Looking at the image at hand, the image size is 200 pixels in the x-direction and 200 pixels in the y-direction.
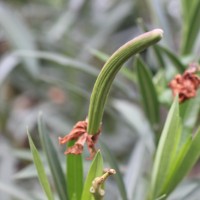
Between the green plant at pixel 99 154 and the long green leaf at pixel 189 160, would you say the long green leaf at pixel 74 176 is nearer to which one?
the green plant at pixel 99 154

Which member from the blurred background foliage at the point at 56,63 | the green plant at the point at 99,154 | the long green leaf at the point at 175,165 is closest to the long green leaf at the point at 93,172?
the green plant at the point at 99,154

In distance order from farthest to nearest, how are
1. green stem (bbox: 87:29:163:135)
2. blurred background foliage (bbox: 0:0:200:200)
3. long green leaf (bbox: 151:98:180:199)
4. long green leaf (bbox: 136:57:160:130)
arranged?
blurred background foliage (bbox: 0:0:200:200) < long green leaf (bbox: 136:57:160:130) < long green leaf (bbox: 151:98:180:199) < green stem (bbox: 87:29:163:135)

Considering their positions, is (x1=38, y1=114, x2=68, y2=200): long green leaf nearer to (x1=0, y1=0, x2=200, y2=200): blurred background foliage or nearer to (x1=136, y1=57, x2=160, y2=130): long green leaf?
(x1=136, y1=57, x2=160, y2=130): long green leaf

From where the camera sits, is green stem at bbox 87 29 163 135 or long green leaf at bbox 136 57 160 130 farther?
long green leaf at bbox 136 57 160 130

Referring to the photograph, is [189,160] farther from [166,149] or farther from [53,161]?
[53,161]

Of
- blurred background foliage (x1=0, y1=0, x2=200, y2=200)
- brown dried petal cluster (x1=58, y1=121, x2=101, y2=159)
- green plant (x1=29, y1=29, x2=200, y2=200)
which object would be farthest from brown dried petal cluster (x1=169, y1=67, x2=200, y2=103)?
blurred background foliage (x1=0, y1=0, x2=200, y2=200)

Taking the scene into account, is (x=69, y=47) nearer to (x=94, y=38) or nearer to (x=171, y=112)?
(x=94, y=38)
